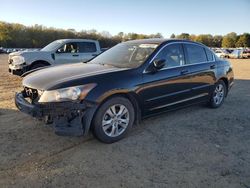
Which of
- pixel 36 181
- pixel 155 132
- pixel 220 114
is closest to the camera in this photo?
pixel 36 181

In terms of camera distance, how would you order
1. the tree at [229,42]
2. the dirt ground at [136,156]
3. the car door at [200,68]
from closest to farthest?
1. the dirt ground at [136,156]
2. the car door at [200,68]
3. the tree at [229,42]

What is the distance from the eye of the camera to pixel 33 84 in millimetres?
4496

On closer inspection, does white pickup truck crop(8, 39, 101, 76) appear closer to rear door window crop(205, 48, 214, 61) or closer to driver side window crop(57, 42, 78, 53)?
driver side window crop(57, 42, 78, 53)

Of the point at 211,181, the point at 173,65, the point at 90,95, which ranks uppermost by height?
the point at 173,65

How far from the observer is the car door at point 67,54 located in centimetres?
1144

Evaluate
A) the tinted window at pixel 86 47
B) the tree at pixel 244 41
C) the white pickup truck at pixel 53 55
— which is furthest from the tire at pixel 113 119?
the tree at pixel 244 41

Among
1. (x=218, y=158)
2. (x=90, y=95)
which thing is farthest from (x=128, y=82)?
(x=218, y=158)

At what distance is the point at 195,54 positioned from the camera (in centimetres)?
631

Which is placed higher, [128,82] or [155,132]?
[128,82]

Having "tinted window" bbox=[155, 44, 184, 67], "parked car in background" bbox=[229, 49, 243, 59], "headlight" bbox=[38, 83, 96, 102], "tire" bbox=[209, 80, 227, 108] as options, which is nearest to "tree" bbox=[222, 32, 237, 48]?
"parked car in background" bbox=[229, 49, 243, 59]

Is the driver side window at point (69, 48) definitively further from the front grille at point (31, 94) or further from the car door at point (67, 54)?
the front grille at point (31, 94)

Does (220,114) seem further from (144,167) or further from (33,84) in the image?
(33,84)

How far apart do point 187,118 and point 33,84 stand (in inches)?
126

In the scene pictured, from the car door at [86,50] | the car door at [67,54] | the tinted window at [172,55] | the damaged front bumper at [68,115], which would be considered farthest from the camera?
the car door at [86,50]
